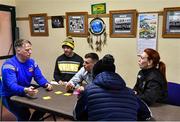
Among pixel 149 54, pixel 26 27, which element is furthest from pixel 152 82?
pixel 26 27

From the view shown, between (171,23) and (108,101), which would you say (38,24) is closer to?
(171,23)

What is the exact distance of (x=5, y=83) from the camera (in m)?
2.48

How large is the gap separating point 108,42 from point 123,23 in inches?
15.3

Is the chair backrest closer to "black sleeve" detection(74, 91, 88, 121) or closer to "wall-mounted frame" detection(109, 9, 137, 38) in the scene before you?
"black sleeve" detection(74, 91, 88, 121)

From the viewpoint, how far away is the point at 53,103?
2125 mm

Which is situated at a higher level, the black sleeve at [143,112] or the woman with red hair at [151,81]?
the woman with red hair at [151,81]

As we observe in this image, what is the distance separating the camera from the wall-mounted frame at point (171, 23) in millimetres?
3018

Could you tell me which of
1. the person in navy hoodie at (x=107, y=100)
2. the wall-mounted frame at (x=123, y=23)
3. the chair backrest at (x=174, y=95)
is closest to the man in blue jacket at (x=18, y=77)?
the person in navy hoodie at (x=107, y=100)

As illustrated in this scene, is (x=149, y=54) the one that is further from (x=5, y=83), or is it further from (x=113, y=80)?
(x=5, y=83)

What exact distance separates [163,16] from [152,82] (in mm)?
1391

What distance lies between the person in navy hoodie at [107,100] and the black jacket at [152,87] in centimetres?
42

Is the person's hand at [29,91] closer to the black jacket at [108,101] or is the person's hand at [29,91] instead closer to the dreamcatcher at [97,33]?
the black jacket at [108,101]

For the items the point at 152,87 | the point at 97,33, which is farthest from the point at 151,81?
the point at 97,33

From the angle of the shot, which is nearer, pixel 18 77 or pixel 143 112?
pixel 143 112
